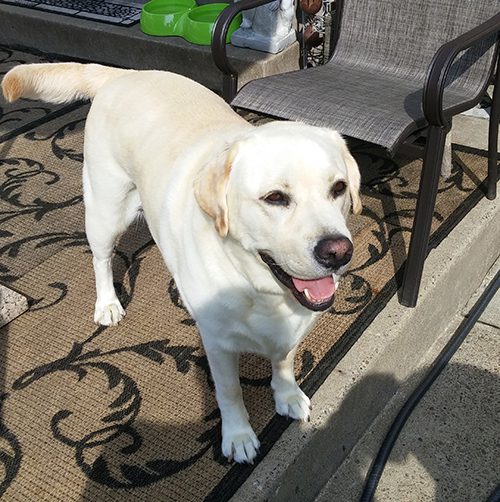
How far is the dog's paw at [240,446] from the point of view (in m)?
1.96

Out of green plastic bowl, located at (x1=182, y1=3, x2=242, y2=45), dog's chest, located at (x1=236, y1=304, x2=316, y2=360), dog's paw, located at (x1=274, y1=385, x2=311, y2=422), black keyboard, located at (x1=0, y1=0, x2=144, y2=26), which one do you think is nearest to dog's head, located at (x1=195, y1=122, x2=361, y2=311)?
dog's chest, located at (x1=236, y1=304, x2=316, y2=360)

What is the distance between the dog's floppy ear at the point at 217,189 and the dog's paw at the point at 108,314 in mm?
1019

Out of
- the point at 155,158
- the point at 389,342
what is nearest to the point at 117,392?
the point at 155,158

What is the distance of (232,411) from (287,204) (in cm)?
73

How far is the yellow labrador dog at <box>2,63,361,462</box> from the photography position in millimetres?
1649

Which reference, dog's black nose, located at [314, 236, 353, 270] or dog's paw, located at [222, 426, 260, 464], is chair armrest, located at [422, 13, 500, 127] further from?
dog's paw, located at [222, 426, 260, 464]

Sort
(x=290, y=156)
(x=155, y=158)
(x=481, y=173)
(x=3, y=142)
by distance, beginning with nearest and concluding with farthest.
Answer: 1. (x=290, y=156)
2. (x=155, y=158)
3. (x=481, y=173)
4. (x=3, y=142)

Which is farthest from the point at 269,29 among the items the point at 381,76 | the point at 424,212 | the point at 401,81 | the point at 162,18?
the point at 424,212

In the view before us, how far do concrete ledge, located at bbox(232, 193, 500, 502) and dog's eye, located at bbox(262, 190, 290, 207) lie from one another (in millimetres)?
800

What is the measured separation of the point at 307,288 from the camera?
1.72m

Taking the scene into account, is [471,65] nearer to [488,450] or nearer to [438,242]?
[438,242]

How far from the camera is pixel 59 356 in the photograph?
8.00 feet

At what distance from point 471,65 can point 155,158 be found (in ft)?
5.63

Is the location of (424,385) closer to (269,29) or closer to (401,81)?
(401,81)
